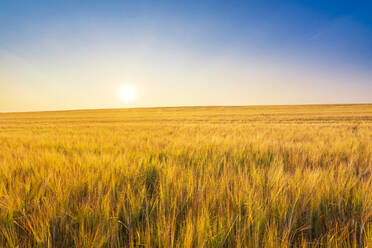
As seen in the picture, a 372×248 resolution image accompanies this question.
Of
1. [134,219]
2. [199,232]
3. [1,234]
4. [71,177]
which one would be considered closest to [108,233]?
[134,219]

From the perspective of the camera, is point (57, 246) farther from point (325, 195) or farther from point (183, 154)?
point (183, 154)

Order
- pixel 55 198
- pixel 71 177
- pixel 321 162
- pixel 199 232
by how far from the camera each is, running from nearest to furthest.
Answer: pixel 199 232
pixel 55 198
pixel 71 177
pixel 321 162

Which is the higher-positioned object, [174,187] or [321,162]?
[174,187]

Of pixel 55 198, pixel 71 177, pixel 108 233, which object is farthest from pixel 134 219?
pixel 71 177

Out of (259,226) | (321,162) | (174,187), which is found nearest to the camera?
A: (259,226)

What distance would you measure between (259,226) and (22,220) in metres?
1.42

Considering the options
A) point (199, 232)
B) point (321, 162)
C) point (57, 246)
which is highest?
point (199, 232)

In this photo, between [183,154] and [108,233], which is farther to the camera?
[183,154]

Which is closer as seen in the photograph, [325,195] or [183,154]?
[325,195]

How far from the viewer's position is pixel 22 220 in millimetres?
1066

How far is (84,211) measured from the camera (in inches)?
40.9

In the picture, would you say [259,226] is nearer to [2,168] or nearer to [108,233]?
[108,233]

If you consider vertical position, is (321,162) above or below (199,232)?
below

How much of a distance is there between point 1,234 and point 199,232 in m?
1.05
